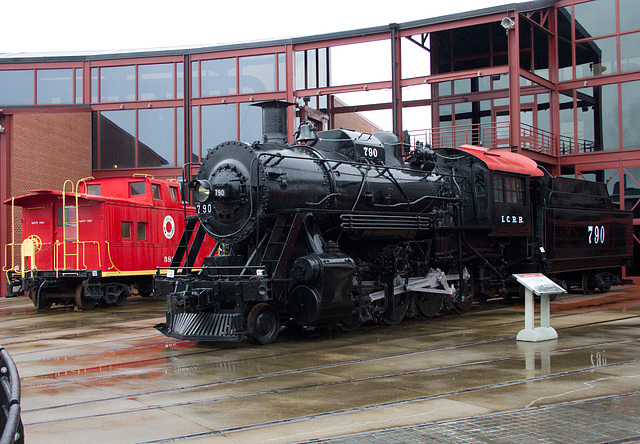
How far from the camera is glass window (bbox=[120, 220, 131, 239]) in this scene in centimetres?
1697

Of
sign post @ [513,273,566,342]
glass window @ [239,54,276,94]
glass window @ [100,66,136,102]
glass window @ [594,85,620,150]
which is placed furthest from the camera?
glass window @ [100,66,136,102]

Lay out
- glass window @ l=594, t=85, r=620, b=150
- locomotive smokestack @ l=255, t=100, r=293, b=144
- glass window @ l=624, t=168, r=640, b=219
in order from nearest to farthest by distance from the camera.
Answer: locomotive smokestack @ l=255, t=100, r=293, b=144, glass window @ l=624, t=168, r=640, b=219, glass window @ l=594, t=85, r=620, b=150

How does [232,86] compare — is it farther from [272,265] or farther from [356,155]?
[272,265]

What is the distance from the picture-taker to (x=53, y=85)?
25.4 m

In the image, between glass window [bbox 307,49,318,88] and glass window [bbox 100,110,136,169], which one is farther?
glass window [bbox 100,110,136,169]

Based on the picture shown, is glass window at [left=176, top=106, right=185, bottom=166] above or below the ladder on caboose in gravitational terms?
above

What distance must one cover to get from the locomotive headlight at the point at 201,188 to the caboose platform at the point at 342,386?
2270 mm

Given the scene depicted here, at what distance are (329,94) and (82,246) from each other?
10.9 m

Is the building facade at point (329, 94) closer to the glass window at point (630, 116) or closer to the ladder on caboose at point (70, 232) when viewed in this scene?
the glass window at point (630, 116)

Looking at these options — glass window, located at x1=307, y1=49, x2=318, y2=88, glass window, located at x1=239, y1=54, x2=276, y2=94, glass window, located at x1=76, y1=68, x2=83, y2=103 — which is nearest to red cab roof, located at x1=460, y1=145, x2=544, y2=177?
glass window, located at x1=307, y1=49, x2=318, y2=88

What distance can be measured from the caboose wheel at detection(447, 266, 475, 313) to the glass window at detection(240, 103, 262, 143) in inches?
489

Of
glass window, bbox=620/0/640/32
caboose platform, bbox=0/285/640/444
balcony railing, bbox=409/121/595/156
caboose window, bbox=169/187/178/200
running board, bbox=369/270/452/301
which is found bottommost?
caboose platform, bbox=0/285/640/444

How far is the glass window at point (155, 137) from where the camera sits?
82.0ft

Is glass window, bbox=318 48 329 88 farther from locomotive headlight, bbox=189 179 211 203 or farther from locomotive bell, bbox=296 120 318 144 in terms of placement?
locomotive headlight, bbox=189 179 211 203
